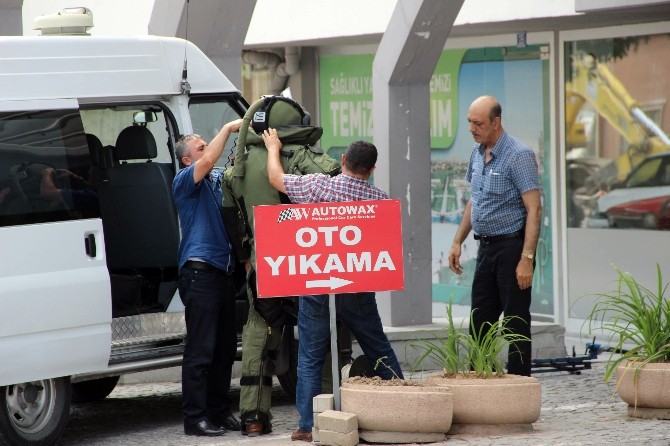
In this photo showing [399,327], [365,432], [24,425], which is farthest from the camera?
[399,327]

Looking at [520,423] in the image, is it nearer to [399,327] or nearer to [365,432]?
[365,432]

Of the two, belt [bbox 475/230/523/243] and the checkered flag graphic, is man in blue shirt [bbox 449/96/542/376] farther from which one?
the checkered flag graphic

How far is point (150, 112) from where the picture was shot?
32.0ft

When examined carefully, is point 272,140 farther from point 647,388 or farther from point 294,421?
point 647,388

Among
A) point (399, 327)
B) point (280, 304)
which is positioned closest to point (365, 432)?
point (280, 304)

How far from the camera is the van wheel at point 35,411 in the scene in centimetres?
848

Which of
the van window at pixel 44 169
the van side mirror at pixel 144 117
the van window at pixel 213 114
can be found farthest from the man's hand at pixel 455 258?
the van window at pixel 44 169

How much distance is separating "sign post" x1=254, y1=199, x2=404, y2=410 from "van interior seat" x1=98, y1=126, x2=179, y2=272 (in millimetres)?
1769

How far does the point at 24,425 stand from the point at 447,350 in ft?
8.03

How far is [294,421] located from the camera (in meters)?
9.46

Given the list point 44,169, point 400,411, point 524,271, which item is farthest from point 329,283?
point 44,169

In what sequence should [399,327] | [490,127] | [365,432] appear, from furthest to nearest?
[399,327] → [490,127] → [365,432]

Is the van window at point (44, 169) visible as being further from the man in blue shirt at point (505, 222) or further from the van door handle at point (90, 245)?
the man in blue shirt at point (505, 222)

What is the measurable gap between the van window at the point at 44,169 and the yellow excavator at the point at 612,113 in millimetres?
6006
